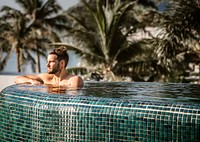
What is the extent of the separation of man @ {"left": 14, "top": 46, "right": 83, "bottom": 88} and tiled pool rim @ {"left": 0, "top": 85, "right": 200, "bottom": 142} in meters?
0.84

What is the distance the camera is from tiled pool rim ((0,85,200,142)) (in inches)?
148

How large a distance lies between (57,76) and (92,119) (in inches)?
87.3

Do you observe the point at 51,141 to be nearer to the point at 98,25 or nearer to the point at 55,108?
the point at 55,108

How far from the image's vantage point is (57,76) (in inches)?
249

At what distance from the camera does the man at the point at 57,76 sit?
5898 millimetres

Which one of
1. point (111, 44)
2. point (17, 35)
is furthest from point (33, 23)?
point (111, 44)

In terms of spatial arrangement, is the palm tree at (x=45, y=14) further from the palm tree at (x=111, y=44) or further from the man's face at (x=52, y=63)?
the man's face at (x=52, y=63)

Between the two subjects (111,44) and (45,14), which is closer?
(111,44)

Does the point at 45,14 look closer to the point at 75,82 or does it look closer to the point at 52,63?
the point at 75,82

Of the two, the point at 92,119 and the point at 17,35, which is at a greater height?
the point at 17,35

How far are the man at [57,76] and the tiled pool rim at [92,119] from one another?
0.84m

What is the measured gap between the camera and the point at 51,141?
14.9 feet

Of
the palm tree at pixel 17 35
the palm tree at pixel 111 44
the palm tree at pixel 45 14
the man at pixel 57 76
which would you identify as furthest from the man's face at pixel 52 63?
the palm tree at pixel 45 14

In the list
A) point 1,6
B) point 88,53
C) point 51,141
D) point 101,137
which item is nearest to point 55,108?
point 51,141
